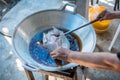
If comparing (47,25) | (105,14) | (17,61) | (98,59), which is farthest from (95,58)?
(17,61)

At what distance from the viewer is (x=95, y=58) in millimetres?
917

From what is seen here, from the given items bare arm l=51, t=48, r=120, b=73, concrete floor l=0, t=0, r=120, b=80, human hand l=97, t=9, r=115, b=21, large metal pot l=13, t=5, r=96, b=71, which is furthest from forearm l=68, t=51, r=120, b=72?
concrete floor l=0, t=0, r=120, b=80

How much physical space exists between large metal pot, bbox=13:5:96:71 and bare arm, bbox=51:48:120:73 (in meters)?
0.25

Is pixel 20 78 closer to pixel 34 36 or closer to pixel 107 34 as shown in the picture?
pixel 34 36

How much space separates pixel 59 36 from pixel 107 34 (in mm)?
1268

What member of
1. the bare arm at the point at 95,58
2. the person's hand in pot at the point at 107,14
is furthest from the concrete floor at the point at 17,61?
the bare arm at the point at 95,58

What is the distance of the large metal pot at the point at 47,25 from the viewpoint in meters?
1.27

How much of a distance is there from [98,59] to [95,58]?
0.02 m

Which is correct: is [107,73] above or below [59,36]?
below

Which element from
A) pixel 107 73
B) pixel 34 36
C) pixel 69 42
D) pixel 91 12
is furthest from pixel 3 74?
pixel 91 12

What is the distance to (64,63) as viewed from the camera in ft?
4.12

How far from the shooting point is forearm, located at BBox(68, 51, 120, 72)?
85 cm

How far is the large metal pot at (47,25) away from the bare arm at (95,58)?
0.81 feet

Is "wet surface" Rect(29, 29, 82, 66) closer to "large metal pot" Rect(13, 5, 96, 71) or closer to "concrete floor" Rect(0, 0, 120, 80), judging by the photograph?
"large metal pot" Rect(13, 5, 96, 71)
